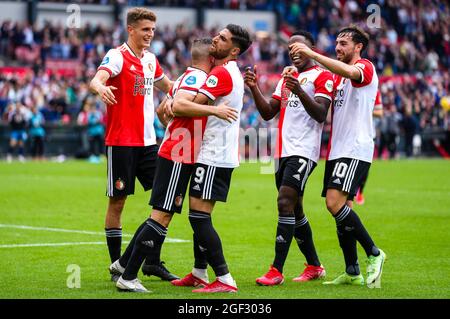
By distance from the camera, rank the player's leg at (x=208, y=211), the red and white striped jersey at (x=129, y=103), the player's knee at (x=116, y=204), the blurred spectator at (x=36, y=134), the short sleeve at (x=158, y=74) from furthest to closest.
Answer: the blurred spectator at (x=36, y=134) → the short sleeve at (x=158, y=74) → the player's knee at (x=116, y=204) → the red and white striped jersey at (x=129, y=103) → the player's leg at (x=208, y=211)

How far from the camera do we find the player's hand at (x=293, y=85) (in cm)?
962

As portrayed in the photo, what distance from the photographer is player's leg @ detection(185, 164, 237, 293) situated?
9.14 meters

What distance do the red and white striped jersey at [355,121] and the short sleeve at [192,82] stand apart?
5.28 feet

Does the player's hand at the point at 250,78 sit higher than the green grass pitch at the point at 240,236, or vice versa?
the player's hand at the point at 250,78

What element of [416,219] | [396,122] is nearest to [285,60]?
[396,122]

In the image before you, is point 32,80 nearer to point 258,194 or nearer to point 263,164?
point 263,164

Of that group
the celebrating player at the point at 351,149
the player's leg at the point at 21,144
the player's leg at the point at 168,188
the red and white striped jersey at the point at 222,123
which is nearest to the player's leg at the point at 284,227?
the celebrating player at the point at 351,149

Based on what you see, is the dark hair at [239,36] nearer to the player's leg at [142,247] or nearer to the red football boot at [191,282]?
the player's leg at [142,247]

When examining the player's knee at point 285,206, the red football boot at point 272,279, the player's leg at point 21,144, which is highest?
the player's knee at point 285,206

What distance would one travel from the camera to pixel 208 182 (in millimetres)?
9125

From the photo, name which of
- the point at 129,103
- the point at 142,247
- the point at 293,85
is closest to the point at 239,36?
the point at 293,85

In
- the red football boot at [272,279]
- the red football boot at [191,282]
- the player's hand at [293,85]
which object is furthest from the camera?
the red football boot at [191,282]

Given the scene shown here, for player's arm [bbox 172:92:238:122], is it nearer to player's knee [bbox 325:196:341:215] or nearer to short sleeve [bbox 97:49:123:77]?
short sleeve [bbox 97:49:123:77]

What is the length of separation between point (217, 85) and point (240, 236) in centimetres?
541
